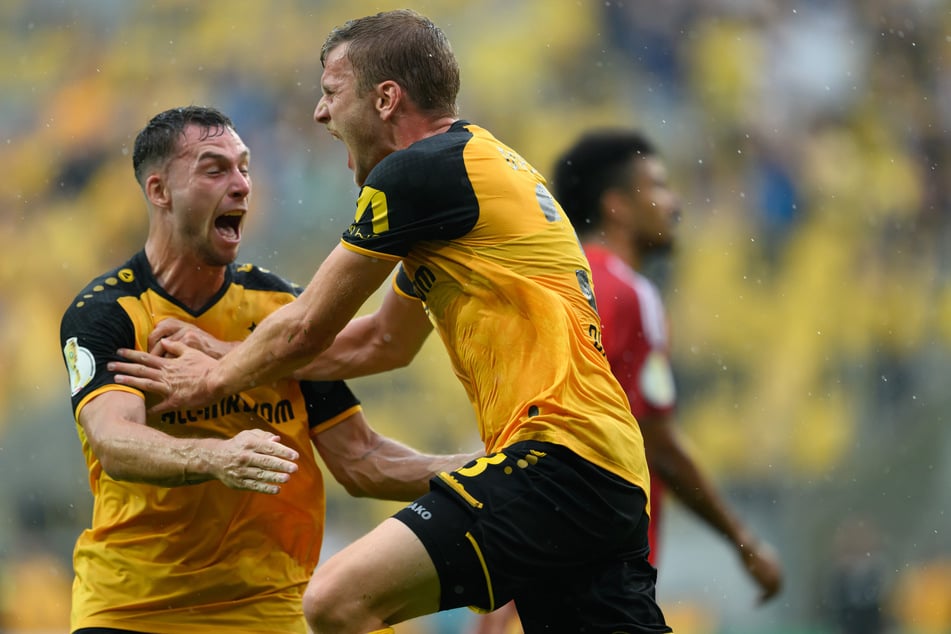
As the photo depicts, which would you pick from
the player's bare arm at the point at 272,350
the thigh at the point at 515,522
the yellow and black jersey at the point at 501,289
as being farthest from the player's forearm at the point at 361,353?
the thigh at the point at 515,522

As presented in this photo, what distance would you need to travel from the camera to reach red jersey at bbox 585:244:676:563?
5941 mm

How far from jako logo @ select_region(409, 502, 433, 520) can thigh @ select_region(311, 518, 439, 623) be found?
0.06 m

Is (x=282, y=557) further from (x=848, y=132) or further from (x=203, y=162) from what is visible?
(x=848, y=132)

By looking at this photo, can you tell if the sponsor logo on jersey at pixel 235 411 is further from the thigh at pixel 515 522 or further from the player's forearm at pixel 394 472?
the thigh at pixel 515 522

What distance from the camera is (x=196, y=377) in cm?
402

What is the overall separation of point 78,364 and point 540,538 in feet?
5.35

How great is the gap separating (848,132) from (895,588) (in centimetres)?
461

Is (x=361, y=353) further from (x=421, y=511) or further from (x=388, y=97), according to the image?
(x=421, y=511)

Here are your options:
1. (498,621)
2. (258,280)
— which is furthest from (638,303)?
(258,280)

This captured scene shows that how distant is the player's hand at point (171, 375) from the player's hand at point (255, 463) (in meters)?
0.47

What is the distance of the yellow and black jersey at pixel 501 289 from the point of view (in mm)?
3555

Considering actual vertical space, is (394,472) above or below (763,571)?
above

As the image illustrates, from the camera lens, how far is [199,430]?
13.9 ft

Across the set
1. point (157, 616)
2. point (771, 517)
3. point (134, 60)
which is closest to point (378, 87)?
point (157, 616)
